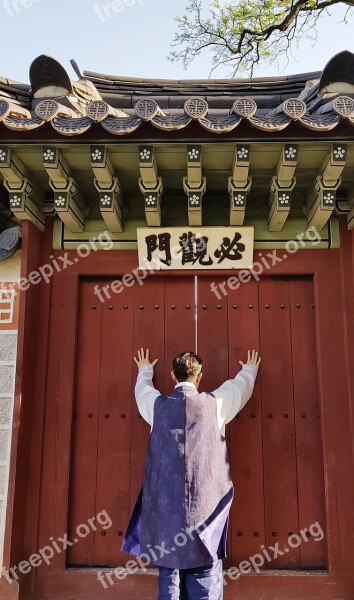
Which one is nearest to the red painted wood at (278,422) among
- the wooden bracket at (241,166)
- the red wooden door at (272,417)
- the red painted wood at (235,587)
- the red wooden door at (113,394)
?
the red wooden door at (272,417)

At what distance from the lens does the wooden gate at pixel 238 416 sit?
146 inches

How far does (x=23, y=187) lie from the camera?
3.70 metres

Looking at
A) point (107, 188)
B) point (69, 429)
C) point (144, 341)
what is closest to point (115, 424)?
point (69, 429)

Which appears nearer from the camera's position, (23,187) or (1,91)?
(23,187)

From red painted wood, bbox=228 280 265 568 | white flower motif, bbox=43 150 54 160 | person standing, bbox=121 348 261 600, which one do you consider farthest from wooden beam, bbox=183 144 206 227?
person standing, bbox=121 348 261 600

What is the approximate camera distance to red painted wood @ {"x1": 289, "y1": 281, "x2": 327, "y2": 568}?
12.1ft

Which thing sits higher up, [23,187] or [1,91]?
[1,91]

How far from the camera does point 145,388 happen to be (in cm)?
357

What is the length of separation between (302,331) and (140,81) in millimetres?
2964

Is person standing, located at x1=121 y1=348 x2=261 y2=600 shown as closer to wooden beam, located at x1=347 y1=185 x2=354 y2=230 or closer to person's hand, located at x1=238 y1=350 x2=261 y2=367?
person's hand, located at x1=238 y1=350 x2=261 y2=367

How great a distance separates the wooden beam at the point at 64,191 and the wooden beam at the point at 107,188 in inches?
8.2

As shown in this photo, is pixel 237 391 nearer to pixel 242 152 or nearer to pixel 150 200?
pixel 150 200

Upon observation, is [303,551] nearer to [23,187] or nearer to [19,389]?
[19,389]

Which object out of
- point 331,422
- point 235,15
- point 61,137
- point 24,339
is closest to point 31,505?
point 24,339
